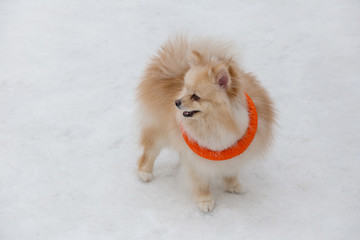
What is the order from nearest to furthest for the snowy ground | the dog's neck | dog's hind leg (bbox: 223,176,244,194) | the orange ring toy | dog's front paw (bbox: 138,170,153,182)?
the dog's neck
the orange ring toy
the snowy ground
dog's hind leg (bbox: 223,176,244,194)
dog's front paw (bbox: 138,170,153,182)

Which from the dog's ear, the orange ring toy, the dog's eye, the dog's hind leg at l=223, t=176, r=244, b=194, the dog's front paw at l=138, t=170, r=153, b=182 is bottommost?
→ the dog's front paw at l=138, t=170, r=153, b=182

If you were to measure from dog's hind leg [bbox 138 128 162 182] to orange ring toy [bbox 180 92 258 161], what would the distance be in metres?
0.60

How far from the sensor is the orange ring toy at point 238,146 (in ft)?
9.02

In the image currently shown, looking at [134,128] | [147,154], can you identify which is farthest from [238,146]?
[134,128]

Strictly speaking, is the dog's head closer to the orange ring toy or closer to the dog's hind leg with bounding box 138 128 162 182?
the orange ring toy

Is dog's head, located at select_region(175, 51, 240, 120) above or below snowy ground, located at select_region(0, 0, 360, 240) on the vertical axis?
above

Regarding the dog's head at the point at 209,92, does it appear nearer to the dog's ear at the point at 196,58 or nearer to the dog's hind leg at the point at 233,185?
the dog's ear at the point at 196,58

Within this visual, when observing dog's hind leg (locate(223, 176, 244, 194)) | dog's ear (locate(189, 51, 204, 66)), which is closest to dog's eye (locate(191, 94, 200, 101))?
dog's ear (locate(189, 51, 204, 66))

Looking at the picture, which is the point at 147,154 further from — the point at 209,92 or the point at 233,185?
the point at 209,92

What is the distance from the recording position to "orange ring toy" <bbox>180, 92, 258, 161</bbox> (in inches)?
108

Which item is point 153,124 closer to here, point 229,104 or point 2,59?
point 229,104

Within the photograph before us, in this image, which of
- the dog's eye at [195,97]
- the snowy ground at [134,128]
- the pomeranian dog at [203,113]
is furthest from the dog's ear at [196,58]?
the snowy ground at [134,128]

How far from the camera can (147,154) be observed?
3.40 meters

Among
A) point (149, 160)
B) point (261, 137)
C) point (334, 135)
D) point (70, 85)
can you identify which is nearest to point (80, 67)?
point (70, 85)
